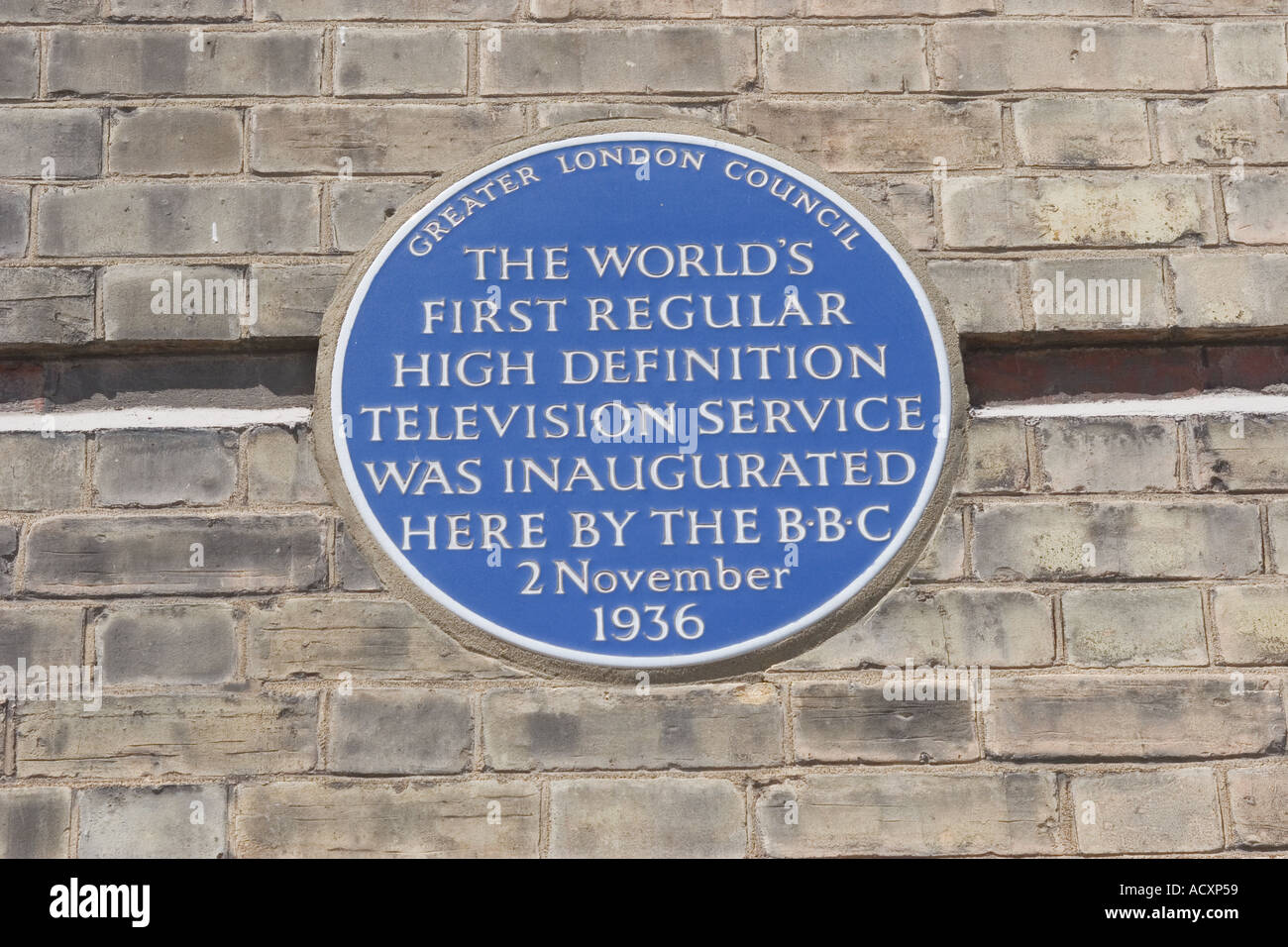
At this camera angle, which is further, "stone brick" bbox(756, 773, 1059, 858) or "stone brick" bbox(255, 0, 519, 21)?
"stone brick" bbox(255, 0, 519, 21)

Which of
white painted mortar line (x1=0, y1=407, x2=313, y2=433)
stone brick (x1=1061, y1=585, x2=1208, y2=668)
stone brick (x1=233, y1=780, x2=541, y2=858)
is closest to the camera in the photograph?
stone brick (x1=233, y1=780, x2=541, y2=858)

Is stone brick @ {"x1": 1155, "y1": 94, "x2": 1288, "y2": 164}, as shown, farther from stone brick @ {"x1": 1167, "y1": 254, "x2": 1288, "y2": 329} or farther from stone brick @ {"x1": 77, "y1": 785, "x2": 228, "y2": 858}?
stone brick @ {"x1": 77, "y1": 785, "x2": 228, "y2": 858}

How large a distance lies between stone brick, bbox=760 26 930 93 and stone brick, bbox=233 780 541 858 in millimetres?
1611

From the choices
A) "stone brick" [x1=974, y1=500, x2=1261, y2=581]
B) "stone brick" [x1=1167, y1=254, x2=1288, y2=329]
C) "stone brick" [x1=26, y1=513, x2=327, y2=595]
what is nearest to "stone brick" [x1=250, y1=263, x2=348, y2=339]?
"stone brick" [x1=26, y1=513, x2=327, y2=595]

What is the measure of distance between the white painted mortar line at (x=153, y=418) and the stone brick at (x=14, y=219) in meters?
0.35

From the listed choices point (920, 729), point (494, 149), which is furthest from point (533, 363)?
point (920, 729)

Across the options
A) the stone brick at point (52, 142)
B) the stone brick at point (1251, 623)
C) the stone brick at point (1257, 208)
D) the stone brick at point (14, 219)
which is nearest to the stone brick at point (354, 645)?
the stone brick at point (14, 219)

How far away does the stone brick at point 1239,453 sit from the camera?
2.75 m

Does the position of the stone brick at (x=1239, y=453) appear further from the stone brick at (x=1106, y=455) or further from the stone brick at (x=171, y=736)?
the stone brick at (x=171, y=736)

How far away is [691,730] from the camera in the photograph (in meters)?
2.61

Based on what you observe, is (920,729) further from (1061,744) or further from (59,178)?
(59,178)

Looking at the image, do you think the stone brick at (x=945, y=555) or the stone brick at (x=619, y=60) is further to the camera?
the stone brick at (x=619, y=60)

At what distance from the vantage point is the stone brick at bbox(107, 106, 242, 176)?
289 cm

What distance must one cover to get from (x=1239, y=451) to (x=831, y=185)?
39.7 inches
